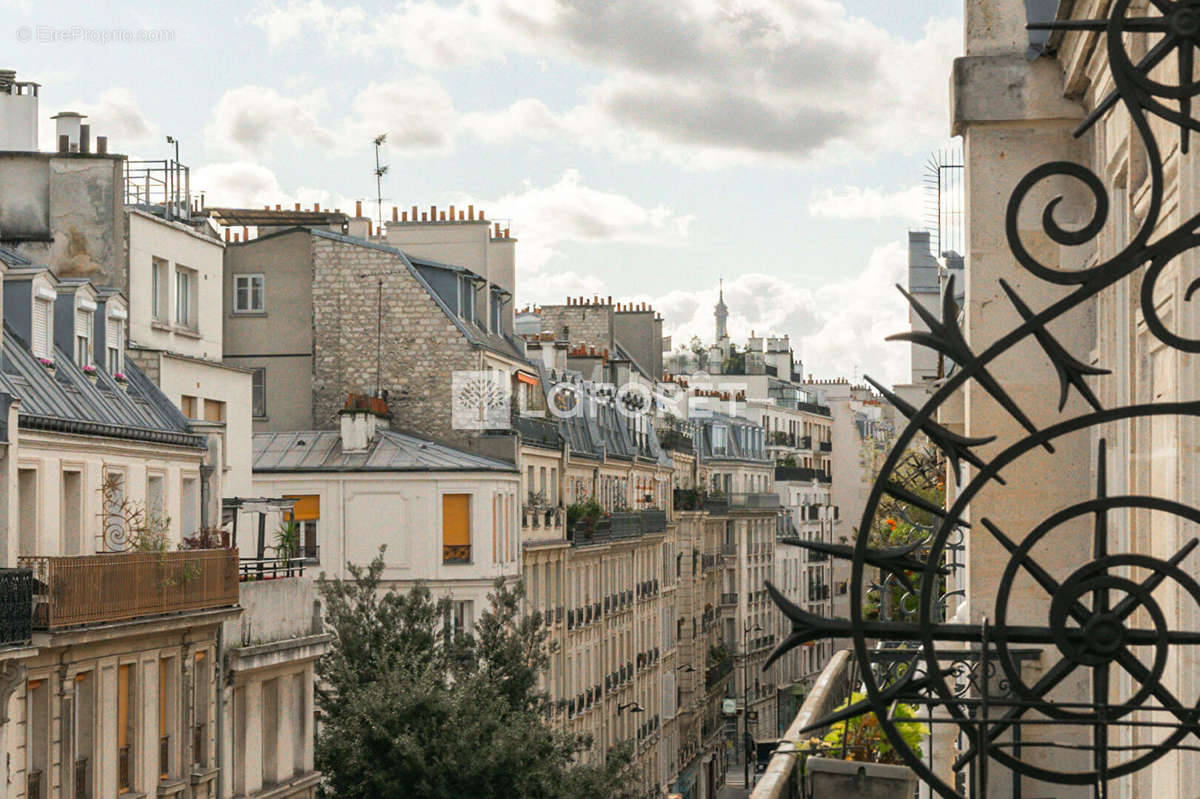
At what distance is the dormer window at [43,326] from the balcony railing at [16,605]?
502cm

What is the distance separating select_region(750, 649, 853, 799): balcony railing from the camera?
1197 cm

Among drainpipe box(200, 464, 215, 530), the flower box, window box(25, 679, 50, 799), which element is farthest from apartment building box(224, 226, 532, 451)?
the flower box

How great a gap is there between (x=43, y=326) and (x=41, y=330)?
0.10 metres

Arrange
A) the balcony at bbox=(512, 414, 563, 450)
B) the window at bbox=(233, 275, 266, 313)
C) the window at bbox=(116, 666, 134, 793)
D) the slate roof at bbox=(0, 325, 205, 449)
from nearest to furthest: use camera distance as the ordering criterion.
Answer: the slate roof at bbox=(0, 325, 205, 449)
the window at bbox=(116, 666, 134, 793)
the window at bbox=(233, 275, 266, 313)
the balcony at bbox=(512, 414, 563, 450)

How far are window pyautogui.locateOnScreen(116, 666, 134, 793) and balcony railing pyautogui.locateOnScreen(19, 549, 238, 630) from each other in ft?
3.11

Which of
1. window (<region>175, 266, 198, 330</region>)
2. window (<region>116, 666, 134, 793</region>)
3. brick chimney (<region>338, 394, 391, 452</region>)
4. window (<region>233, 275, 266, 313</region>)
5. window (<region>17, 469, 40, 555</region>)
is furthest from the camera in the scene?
window (<region>233, 275, 266, 313</region>)

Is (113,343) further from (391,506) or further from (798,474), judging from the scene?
(798,474)

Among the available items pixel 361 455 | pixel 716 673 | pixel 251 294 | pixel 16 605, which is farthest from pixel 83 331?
pixel 716 673

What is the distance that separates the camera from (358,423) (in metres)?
47.2

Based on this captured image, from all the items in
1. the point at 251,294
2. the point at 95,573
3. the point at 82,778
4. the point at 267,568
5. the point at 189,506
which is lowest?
the point at 82,778

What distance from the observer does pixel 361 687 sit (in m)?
34.7

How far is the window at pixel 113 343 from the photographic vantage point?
98.0 feet

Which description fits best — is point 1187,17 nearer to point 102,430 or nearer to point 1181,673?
point 1181,673

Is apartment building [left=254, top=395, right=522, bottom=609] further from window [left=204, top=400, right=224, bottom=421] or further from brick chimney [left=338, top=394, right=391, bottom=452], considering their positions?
window [left=204, top=400, right=224, bottom=421]
